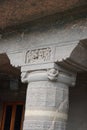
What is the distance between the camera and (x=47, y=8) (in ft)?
15.2

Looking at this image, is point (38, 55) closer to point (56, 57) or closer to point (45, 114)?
point (56, 57)

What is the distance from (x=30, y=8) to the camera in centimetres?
466

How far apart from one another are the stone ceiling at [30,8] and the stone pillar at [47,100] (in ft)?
2.68

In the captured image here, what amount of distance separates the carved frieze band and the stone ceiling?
0.48 metres

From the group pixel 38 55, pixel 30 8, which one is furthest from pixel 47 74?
pixel 30 8

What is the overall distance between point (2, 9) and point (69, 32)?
0.99 metres

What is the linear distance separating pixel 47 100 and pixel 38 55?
0.71 m

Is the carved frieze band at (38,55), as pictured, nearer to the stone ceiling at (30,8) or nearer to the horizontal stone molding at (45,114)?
the stone ceiling at (30,8)

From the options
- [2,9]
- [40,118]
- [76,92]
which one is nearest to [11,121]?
[76,92]

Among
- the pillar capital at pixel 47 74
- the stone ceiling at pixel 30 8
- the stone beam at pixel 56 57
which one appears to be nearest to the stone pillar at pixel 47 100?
the pillar capital at pixel 47 74

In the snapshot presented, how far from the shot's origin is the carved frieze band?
16.0 ft

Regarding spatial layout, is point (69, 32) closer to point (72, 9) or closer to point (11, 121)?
point (72, 9)

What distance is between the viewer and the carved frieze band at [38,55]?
4.86m

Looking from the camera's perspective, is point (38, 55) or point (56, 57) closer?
point (56, 57)
